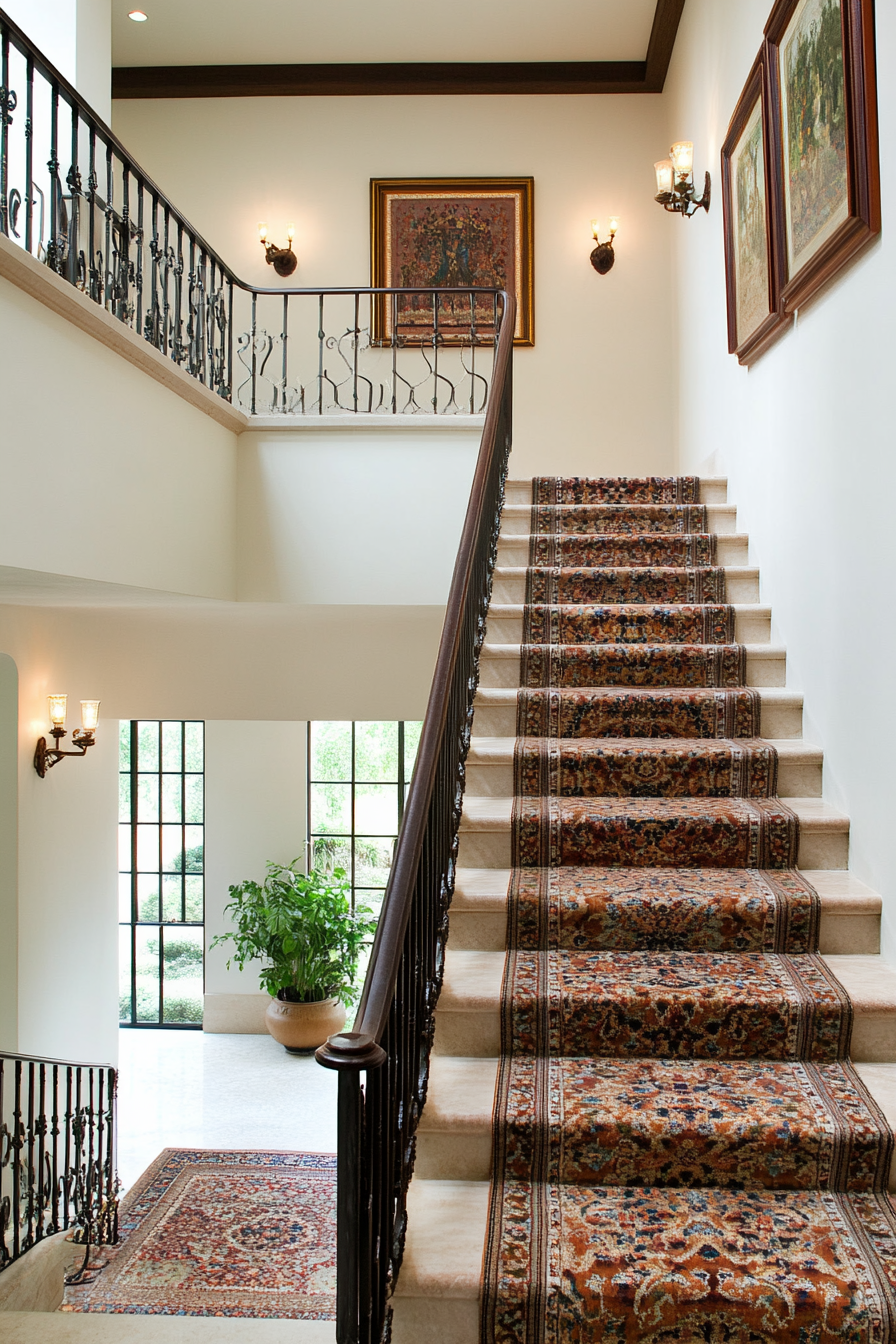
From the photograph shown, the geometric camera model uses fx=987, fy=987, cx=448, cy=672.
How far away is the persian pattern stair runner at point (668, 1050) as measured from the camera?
1863 millimetres

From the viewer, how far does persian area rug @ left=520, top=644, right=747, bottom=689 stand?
3814 mm

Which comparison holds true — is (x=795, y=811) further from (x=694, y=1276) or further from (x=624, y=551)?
(x=624, y=551)

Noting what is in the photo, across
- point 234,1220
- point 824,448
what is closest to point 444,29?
point 824,448

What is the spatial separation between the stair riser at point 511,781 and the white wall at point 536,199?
185 inches

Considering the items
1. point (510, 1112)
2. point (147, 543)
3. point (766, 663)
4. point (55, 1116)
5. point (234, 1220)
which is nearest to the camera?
point (510, 1112)

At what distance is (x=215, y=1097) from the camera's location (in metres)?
8.07

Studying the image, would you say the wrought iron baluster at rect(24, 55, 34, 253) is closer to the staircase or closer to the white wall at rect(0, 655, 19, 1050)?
the staircase

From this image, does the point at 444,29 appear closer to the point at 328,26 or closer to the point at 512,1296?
the point at 328,26

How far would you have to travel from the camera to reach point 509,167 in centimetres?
767

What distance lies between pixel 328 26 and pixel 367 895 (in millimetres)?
7742

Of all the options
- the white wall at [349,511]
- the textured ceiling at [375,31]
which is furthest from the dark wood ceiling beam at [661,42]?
the white wall at [349,511]

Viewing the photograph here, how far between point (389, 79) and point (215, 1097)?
323 inches

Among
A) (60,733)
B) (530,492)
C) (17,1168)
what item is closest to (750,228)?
(530,492)

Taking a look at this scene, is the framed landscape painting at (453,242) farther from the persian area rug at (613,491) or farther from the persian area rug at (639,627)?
the persian area rug at (639,627)
